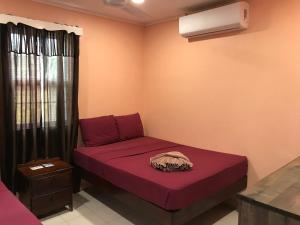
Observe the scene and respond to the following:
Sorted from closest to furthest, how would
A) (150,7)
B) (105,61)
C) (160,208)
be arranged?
(160,208) < (150,7) < (105,61)

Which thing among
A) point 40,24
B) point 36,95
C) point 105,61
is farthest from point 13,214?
point 105,61

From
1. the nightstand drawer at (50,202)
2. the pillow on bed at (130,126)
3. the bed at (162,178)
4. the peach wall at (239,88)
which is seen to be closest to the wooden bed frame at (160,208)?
the bed at (162,178)

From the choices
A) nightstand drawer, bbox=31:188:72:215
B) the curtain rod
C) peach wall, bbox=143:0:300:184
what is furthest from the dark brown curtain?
peach wall, bbox=143:0:300:184

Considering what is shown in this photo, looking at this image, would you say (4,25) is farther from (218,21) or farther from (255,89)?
(255,89)

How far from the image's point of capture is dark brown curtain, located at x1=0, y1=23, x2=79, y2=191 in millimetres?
2717

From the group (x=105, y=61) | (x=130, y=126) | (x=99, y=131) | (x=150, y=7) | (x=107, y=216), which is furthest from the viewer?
(x=130, y=126)

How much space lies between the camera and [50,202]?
8.71 feet

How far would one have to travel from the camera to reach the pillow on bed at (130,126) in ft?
12.0

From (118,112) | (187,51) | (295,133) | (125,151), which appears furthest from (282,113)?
(118,112)

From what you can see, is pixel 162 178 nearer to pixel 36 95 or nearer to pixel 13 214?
pixel 13 214

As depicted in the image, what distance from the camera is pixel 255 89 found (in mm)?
2791

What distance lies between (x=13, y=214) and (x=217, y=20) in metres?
2.65

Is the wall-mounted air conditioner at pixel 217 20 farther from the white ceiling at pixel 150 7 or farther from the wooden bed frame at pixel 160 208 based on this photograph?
the wooden bed frame at pixel 160 208

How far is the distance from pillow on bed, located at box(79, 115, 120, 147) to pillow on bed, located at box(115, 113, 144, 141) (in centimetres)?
8
